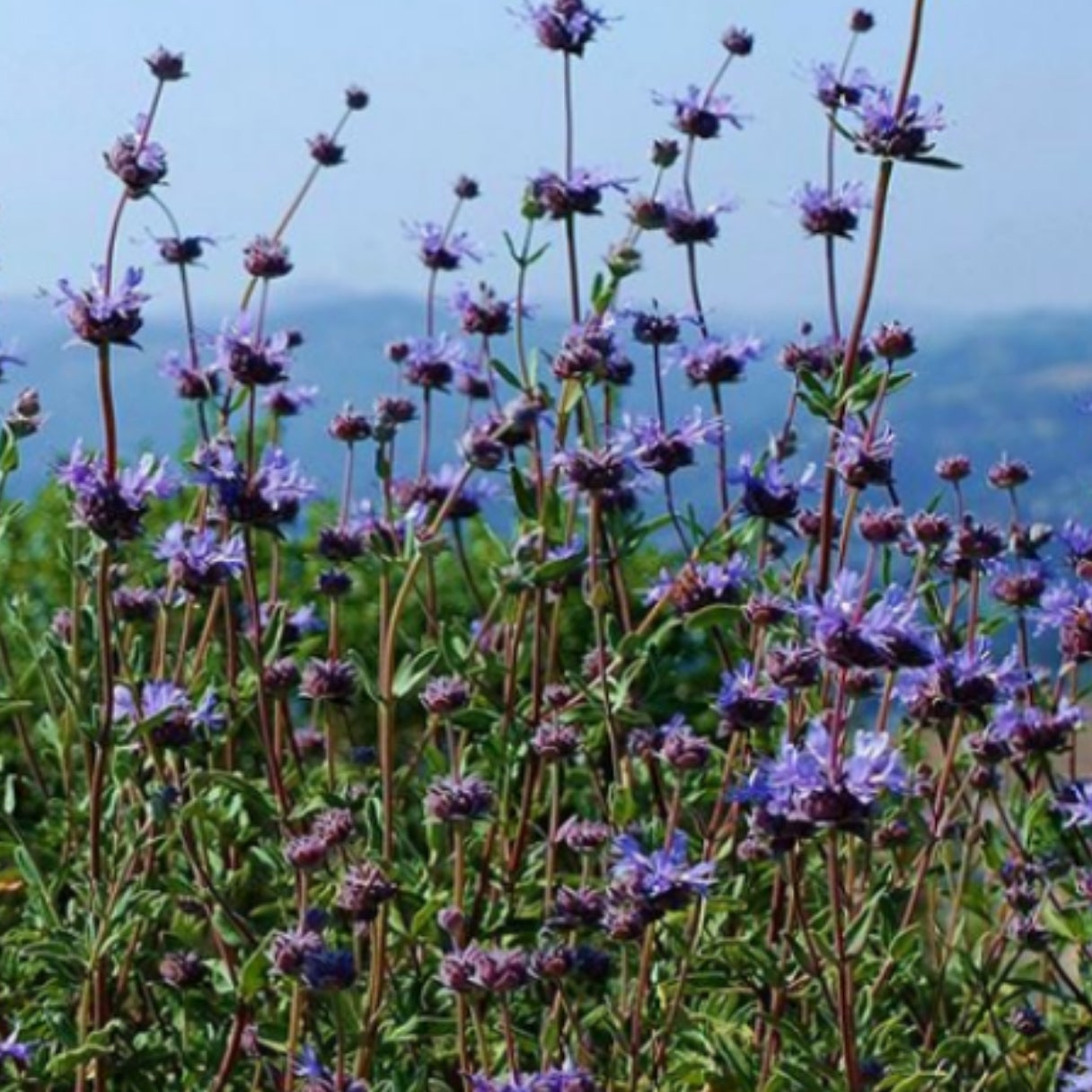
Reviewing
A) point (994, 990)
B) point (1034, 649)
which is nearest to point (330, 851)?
point (994, 990)

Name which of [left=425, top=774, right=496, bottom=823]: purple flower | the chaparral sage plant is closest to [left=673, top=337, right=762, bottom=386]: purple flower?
the chaparral sage plant

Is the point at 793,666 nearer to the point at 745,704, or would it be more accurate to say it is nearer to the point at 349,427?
the point at 745,704

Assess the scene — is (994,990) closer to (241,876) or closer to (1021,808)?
(1021,808)

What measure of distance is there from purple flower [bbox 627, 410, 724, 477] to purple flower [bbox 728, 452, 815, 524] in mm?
68

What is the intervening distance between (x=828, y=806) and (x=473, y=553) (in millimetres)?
3568

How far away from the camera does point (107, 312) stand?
1.98 m

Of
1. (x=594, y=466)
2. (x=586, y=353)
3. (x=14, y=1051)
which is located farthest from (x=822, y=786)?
(x=14, y=1051)

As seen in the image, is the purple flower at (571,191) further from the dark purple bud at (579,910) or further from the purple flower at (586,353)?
the dark purple bud at (579,910)

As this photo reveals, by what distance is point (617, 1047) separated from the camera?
7.07 feet

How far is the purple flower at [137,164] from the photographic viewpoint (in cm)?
214

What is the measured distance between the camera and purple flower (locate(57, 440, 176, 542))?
1.91m

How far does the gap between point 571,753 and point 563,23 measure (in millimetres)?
828

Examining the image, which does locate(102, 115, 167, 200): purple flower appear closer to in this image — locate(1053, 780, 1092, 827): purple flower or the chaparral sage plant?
the chaparral sage plant

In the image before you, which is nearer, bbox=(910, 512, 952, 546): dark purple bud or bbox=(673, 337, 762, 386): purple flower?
bbox=(910, 512, 952, 546): dark purple bud
